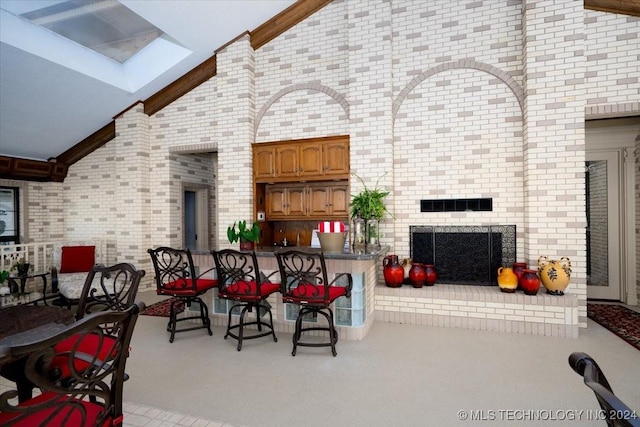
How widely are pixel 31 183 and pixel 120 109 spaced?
2391 mm

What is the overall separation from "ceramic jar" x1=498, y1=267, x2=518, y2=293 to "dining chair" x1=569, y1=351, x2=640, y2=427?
3.27 meters

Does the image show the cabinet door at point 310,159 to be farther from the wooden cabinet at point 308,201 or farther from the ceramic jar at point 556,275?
the ceramic jar at point 556,275

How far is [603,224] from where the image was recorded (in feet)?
17.5

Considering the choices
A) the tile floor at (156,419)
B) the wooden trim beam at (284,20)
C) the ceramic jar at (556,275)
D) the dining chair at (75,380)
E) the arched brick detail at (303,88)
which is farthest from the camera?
the wooden trim beam at (284,20)

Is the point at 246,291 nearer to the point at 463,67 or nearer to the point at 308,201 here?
the point at 308,201

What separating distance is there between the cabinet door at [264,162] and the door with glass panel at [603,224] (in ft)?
16.1

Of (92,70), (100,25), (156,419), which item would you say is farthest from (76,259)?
(156,419)

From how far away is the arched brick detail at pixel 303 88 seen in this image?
17.4 ft

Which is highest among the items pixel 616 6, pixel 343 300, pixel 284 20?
pixel 284 20

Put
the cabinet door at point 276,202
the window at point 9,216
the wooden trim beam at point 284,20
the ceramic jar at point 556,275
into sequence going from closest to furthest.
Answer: the ceramic jar at point 556,275 → the wooden trim beam at point 284,20 → the cabinet door at point 276,202 → the window at point 9,216

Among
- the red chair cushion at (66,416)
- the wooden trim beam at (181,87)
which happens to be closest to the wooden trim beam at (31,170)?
the wooden trim beam at (181,87)

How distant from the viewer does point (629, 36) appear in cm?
412

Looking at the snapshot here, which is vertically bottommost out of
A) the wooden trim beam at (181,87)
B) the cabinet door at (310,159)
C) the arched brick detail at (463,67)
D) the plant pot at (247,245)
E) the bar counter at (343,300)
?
the bar counter at (343,300)

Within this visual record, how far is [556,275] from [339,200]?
121 inches
